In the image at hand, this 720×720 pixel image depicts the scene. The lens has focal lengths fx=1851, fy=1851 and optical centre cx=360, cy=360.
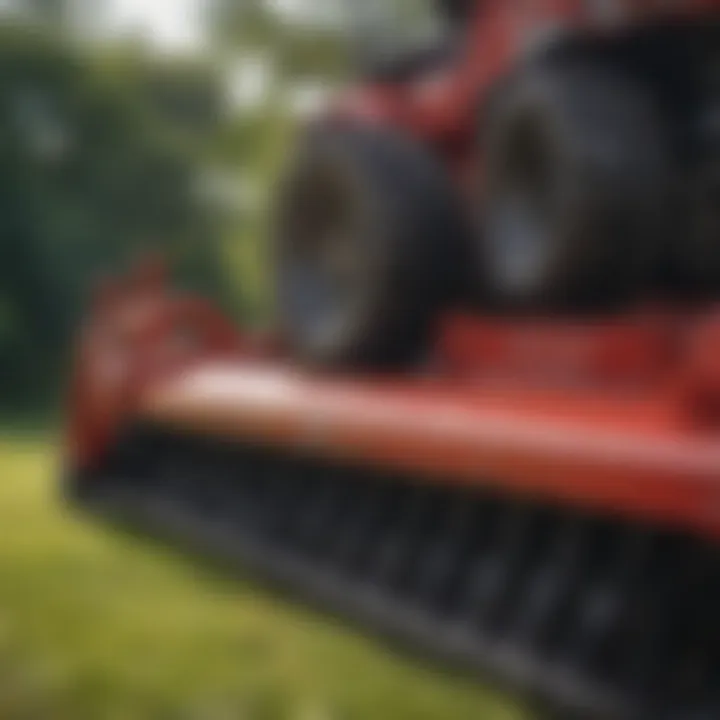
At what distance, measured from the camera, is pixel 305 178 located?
3.22 m

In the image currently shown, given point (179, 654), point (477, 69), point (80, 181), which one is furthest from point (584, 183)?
point (80, 181)

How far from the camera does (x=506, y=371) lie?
2664mm

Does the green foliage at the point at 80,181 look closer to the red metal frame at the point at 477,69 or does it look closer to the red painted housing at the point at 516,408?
the red painted housing at the point at 516,408

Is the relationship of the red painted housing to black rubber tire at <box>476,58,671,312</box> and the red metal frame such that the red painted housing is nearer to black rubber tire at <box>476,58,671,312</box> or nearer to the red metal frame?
black rubber tire at <box>476,58,671,312</box>

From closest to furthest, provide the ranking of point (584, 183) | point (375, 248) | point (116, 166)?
point (584, 183), point (375, 248), point (116, 166)

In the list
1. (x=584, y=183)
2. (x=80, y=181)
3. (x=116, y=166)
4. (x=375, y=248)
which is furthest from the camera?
(x=116, y=166)

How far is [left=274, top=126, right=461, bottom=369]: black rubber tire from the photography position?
2.90 m

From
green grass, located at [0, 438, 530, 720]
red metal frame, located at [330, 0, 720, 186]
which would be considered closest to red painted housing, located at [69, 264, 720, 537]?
green grass, located at [0, 438, 530, 720]

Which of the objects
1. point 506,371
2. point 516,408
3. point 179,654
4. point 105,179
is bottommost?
point 105,179

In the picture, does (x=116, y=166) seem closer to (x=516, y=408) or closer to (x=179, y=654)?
(x=179, y=654)

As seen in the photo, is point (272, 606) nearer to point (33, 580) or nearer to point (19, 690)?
point (33, 580)

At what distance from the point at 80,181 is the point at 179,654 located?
4.30 metres

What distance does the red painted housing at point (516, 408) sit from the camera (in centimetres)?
182

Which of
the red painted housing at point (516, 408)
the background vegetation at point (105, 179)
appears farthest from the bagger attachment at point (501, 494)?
the background vegetation at point (105, 179)
